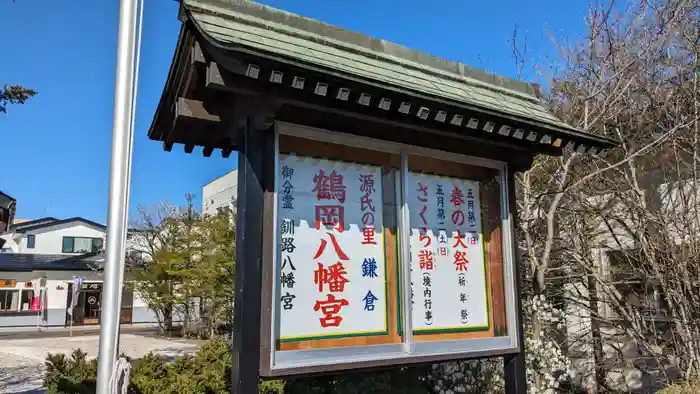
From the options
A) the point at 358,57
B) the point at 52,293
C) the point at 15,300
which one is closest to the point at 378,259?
the point at 358,57

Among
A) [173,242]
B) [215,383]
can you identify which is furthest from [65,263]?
[215,383]

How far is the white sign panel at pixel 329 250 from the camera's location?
3.68m

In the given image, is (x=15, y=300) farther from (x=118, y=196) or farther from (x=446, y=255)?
(x=446, y=255)

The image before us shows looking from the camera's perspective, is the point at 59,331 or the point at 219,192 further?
the point at 219,192

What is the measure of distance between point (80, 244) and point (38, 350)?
20.7 meters

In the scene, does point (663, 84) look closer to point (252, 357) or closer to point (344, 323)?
point (344, 323)

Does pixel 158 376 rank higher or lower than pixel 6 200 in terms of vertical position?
lower

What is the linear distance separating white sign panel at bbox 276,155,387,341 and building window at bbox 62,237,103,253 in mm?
37157

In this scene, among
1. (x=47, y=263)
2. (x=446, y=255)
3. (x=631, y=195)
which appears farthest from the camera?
(x=47, y=263)

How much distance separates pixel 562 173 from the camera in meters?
7.78

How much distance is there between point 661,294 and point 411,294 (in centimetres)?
547

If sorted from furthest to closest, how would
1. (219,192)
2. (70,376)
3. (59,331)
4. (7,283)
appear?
(219,192)
(7,283)
(59,331)
(70,376)

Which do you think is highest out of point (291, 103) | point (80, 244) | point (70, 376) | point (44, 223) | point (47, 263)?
point (44, 223)

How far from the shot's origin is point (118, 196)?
3281mm
